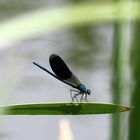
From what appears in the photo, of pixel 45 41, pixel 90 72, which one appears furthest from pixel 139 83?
pixel 45 41

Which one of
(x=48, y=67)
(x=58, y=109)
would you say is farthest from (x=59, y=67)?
(x=48, y=67)

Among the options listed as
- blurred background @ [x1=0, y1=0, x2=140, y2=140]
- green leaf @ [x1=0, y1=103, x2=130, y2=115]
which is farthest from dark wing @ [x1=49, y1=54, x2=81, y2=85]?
green leaf @ [x1=0, y1=103, x2=130, y2=115]

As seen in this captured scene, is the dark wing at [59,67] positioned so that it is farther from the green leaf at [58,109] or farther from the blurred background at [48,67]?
the green leaf at [58,109]

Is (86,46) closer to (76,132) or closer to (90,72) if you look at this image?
(90,72)

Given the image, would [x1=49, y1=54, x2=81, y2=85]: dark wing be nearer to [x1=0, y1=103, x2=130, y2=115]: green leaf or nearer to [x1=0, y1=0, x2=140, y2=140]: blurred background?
[x1=0, y1=0, x2=140, y2=140]: blurred background

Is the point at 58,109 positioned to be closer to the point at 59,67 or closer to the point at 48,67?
the point at 59,67

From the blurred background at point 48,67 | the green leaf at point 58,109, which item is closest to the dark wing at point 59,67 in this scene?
the blurred background at point 48,67
